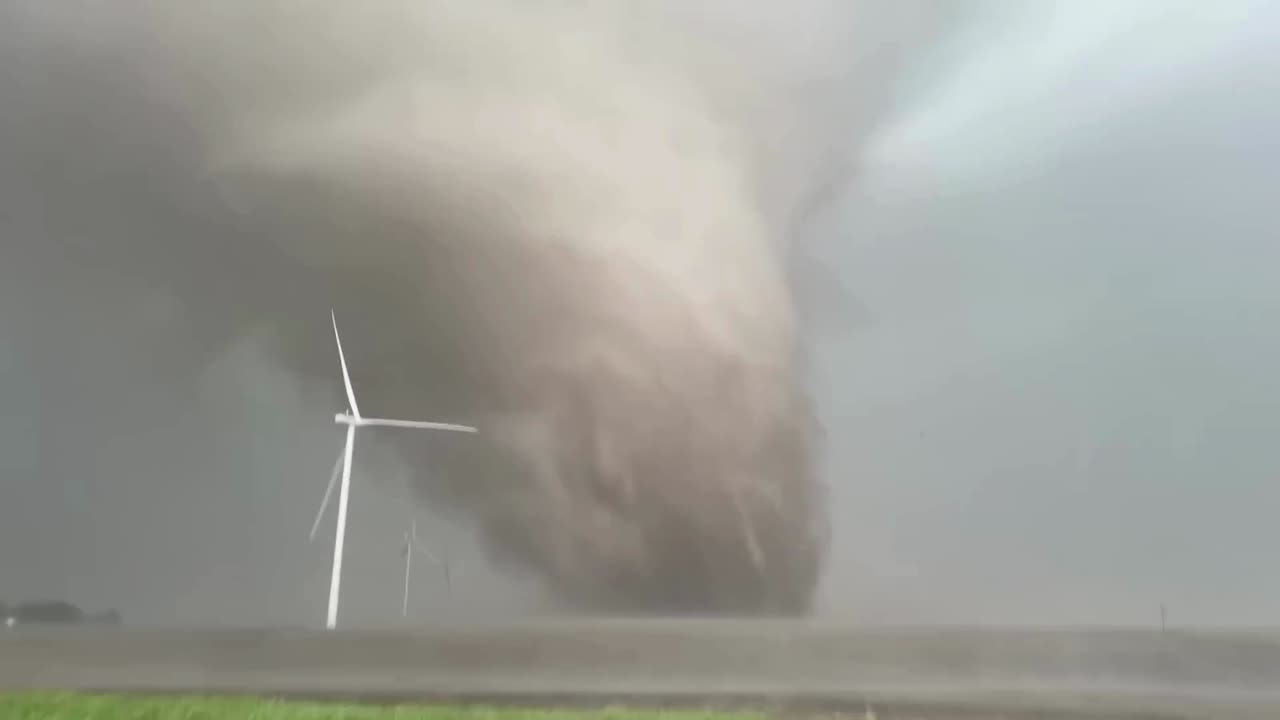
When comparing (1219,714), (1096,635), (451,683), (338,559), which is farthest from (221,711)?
(1096,635)

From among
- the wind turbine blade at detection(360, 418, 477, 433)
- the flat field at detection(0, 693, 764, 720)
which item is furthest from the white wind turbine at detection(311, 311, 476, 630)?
the flat field at detection(0, 693, 764, 720)

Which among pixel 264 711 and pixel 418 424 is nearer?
pixel 264 711

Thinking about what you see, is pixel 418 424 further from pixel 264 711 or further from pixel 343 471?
pixel 264 711

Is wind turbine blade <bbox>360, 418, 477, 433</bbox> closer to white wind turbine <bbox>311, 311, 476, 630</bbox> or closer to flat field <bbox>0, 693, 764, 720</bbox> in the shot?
white wind turbine <bbox>311, 311, 476, 630</bbox>

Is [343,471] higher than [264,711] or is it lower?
higher

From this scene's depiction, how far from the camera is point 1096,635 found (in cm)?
692

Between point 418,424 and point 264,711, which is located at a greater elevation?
point 418,424

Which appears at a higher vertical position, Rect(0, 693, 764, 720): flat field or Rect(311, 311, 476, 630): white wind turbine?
Rect(311, 311, 476, 630): white wind turbine

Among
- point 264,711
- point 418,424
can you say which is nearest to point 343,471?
point 418,424

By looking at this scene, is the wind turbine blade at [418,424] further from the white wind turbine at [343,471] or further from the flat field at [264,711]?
the flat field at [264,711]

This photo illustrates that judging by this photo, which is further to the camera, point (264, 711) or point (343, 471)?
point (343, 471)

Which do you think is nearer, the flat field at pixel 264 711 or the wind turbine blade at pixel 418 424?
the flat field at pixel 264 711

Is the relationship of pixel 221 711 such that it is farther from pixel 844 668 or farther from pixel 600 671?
pixel 844 668

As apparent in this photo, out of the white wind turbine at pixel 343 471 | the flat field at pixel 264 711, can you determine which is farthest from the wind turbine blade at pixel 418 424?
the flat field at pixel 264 711
